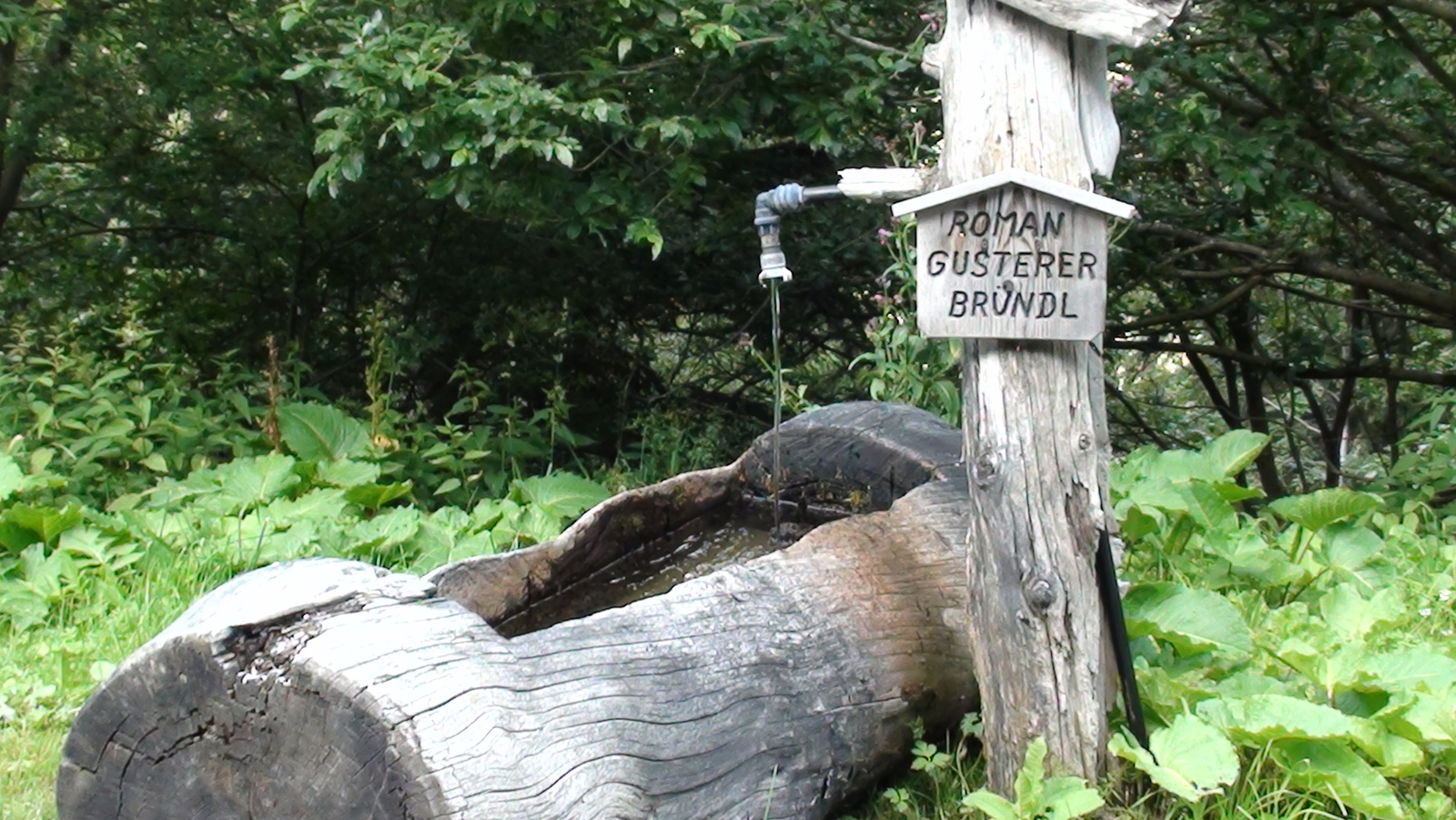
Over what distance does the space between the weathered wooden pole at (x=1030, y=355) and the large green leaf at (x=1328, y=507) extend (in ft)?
4.93

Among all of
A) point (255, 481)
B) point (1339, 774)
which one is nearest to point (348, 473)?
point (255, 481)

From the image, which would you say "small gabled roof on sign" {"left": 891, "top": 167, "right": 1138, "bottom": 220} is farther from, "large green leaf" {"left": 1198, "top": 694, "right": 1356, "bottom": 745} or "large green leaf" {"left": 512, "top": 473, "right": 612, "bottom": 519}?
"large green leaf" {"left": 512, "top": 473, "right": 612, "bottom": 519}

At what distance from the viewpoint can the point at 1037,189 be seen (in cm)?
239

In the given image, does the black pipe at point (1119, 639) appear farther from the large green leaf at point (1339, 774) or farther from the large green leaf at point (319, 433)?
the large green leaf at point (319, 433)

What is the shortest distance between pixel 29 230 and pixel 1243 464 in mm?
6028

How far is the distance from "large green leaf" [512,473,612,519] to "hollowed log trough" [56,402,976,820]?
5.67 ft

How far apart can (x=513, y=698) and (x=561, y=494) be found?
274cm

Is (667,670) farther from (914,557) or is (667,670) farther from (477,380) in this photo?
(477,380)

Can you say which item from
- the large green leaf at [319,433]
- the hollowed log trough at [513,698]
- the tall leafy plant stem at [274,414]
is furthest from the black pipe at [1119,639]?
the tall leafy plant stem at [274,414]

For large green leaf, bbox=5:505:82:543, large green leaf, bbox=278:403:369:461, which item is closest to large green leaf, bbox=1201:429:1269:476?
large green leaf, bbox=278:403:369:461

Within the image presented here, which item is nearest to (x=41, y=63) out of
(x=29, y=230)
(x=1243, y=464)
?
(x=29, y=230)

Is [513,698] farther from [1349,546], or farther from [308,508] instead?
[1349,546]

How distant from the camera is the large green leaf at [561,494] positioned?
470 centimetres

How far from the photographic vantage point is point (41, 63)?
595 cm
